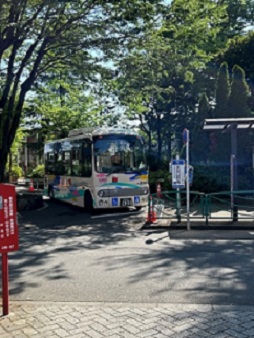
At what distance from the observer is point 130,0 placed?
13.4 meters

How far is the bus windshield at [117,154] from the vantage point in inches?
581

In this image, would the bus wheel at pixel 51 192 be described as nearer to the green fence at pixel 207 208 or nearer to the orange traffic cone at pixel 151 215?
the green fence at pixel 207 208

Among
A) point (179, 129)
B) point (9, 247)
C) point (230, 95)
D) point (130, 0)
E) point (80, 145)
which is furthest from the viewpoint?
point (179, 129)

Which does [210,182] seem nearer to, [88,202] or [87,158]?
[88,202]

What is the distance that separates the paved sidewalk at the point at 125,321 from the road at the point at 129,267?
43cm

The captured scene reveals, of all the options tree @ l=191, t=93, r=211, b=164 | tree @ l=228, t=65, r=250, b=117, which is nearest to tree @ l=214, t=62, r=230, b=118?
tree @ l=228, t=65, r=250, b=117

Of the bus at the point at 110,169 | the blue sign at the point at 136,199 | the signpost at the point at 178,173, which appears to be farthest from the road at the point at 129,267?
the blue sign at the point at 136,199

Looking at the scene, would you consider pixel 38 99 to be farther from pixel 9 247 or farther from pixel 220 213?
pixel 9 247

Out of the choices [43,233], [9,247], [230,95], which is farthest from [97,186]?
[230,95]

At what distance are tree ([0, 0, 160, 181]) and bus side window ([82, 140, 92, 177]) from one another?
3644 mm

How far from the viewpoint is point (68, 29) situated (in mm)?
15062

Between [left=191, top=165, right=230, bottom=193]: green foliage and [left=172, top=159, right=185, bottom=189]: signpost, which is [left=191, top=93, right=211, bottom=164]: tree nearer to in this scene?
[left=191, top=165, right=230, bottom=193]: green foliage

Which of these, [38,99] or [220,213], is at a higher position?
[38,99]

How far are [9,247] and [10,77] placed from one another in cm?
1322
